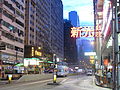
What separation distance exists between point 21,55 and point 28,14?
26.3m

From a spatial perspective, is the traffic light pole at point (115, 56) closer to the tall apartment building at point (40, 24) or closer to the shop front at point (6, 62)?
the shop front at point (6, 62)

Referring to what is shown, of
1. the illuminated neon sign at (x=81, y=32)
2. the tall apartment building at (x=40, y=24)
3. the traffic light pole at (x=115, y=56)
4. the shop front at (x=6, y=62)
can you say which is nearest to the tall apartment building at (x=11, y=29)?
the shop front at (x=6, y=62)

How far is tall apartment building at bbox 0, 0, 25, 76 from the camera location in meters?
76.4

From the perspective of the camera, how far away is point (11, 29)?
83.9 meters

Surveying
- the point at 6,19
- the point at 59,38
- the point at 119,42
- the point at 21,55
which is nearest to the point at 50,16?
the point at 59,38

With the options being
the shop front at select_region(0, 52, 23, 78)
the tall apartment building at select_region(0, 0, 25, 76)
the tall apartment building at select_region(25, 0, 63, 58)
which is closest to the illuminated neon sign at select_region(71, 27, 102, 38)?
the shop front at select_region(0, 52, 23, 78)

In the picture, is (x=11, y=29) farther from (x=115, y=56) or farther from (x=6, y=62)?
(x=115, y=56)

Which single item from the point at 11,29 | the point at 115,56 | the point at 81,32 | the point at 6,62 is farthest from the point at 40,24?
the point at 115,56

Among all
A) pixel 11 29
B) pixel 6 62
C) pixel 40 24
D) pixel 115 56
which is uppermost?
pixel 40 24

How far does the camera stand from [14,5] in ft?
287

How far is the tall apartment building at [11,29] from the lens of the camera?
7638cm

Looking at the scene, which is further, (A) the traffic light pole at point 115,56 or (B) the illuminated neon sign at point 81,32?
(B) the illuminated neon sign at point 81,32

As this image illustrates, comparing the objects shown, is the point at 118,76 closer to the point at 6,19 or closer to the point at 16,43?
the point at 6,19

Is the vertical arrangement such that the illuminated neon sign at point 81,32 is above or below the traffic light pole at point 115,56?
above
